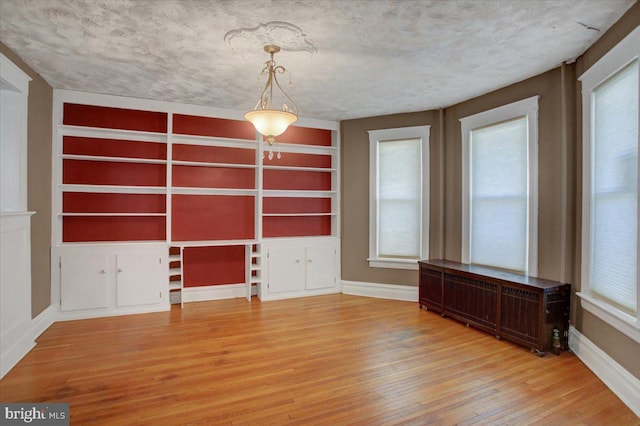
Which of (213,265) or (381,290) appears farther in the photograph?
(381,290)

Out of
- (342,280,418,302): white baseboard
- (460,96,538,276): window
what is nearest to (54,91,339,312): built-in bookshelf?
(342,280,418,302): white baseboard

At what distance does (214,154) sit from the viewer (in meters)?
4.88

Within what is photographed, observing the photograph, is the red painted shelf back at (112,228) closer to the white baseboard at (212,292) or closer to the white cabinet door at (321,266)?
the white baseboard at (212,292)

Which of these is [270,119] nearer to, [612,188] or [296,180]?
[296,180]

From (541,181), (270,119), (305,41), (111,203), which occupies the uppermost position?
(305,41)

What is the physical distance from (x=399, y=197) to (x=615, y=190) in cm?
263

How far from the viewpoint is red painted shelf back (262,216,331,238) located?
5176 millimetres

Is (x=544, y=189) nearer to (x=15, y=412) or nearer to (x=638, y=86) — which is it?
(x=638, y=86)

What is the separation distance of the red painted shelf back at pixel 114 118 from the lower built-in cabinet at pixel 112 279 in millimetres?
1515

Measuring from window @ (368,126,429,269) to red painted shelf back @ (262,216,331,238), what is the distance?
794 millimetres

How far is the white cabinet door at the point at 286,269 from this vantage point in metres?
4.92

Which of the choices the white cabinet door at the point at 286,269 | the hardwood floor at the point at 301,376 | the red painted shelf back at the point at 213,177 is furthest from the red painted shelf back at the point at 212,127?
the hardwood floor at the point at 301,376

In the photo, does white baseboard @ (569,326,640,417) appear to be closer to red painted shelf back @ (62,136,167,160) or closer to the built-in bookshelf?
the built-in bookshelf

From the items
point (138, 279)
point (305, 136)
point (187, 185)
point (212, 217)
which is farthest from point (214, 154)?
point (138, 279)
